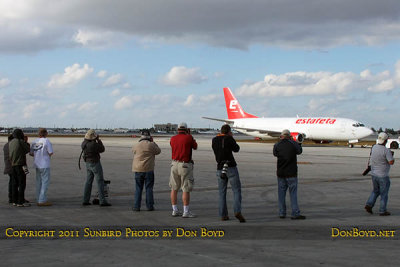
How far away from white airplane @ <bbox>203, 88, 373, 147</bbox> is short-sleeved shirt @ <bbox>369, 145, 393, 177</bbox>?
3834cm

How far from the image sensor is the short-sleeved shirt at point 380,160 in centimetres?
1041

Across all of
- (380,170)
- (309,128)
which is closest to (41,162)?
(380,170)

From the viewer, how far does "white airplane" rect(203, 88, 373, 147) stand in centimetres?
4809

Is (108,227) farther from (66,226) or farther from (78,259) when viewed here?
(78,259)

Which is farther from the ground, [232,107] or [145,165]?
[232,107]

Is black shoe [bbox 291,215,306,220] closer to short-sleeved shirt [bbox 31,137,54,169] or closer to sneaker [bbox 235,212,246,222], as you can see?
sneaker [bbox 235,212,246,222]

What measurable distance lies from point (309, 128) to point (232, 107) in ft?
54.4

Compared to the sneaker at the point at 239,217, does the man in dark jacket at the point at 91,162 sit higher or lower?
higher

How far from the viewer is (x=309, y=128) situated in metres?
51.2

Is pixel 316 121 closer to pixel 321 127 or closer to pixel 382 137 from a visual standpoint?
pixel 321 127

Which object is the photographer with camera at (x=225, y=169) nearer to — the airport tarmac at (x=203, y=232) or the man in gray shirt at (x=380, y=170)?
the airport tarmac at (x=203, y=232)

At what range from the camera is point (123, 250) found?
696 centimetres

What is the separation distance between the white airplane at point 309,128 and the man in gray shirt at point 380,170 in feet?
126

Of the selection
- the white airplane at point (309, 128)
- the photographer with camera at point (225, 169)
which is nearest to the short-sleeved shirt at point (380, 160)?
the photographer with camera at point (225, 169)
